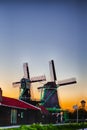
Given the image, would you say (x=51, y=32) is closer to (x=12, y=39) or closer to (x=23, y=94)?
(x=12, y=39)

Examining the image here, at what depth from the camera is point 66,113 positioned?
65.2ft

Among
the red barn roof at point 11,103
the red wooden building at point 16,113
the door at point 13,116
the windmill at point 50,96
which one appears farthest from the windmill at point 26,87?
the door at point 13,116

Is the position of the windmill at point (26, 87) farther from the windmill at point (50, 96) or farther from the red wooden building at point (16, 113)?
the red wooden building at point (16, 113)

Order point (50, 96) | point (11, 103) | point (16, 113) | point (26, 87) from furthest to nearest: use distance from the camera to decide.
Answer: point (50, 96) → point (26, 87) → point (16, 113) → point (11, 103)

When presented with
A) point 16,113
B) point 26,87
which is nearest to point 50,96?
point 26,87

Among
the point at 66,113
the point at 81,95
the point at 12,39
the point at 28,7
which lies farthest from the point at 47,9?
the point at 66,113

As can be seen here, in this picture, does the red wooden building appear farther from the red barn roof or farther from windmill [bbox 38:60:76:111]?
windmill [bbox 38:60:76:111]

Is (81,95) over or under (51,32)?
under

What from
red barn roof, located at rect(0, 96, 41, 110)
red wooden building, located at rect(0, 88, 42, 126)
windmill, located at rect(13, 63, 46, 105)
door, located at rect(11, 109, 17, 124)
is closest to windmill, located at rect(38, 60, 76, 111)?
windmill, located at rect(13, 63, 46, 105)

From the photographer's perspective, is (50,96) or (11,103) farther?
(50,96)

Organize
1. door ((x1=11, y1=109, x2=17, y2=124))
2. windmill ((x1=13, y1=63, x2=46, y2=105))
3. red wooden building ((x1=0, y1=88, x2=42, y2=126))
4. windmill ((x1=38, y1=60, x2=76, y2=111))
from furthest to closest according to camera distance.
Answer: windmill ((x1=38, y1=60, x2=76, y2=111))
windmill ((x1=13, y1=63, x2=46, y2=105))
door ((x1=11, y1=109, x2=17, y2=124))
red wooden building ((x1=0, y1=88, x2=42, y2=126))

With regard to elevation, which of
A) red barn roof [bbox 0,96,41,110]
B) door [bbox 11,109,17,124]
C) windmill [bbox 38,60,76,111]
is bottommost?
door [bbox 11,109,17,124]

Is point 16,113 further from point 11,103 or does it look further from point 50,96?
point 50,96

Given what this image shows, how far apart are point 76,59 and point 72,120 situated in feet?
24.6
